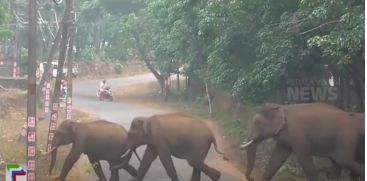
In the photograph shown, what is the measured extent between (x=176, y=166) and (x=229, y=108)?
3.46m

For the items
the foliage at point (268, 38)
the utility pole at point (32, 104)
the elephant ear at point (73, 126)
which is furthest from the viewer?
the elephant ear at point (73, 126)

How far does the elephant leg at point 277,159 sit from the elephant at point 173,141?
77 cm

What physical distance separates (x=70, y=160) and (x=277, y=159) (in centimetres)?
320

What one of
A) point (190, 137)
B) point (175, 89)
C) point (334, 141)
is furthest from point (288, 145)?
point (175, 89)

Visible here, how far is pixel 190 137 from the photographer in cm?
939

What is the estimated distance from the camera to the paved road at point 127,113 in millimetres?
9781

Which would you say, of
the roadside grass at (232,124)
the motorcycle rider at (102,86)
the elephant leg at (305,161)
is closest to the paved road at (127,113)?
the motorcycle rider at (102,86)

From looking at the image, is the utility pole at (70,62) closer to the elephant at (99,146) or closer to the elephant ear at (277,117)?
the elephant at (99,146)

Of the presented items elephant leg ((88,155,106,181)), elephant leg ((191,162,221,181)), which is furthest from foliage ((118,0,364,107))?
elephant leg ((88,155,106,181))

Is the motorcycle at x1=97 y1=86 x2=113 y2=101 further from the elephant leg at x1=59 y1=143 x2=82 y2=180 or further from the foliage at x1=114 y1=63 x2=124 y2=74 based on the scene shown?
the elephant leg at x1=59 y1=143 x2=82 y2=180

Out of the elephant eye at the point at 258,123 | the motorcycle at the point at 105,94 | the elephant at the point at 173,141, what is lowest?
the elephant at the point at 173,141

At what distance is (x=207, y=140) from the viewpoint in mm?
9453

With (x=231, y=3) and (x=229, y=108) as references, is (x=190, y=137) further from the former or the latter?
(x=229, y=108)

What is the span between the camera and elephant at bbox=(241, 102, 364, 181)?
29.8 ft
